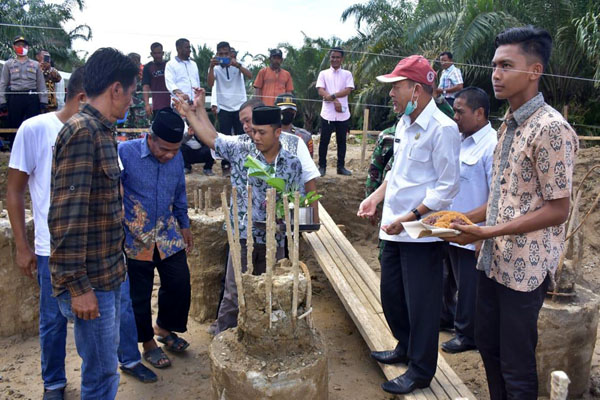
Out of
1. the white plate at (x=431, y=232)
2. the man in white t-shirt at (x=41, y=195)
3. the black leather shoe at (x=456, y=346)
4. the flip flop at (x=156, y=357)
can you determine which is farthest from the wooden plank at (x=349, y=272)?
the man in white t-shirt at (x=41, y=195)

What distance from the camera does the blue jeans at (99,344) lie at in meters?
2.21

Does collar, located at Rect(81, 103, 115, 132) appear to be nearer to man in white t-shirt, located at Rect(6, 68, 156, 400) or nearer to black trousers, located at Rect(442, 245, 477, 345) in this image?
man in white t-shirt, located at Rect(6, 68, 156, 400)

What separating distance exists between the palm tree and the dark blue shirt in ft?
42.4

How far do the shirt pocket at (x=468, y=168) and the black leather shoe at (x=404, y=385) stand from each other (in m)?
1.61

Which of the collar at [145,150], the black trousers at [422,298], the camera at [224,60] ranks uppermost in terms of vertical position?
the camera at [224,60]

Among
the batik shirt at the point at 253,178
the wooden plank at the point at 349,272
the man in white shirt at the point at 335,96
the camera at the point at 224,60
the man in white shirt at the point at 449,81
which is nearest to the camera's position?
the batik shirt at the point at 253,178

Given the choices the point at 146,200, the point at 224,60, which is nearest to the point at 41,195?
the point at 146,200

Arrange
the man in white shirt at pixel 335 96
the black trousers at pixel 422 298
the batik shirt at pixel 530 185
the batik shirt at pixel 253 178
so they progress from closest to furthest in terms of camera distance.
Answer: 1. the batik shirt at pixel 530 185
2. the black trousers at pixel 422 298
3. the batik shirt at pixel 253 178
4. the man in white shirt at pixel 335 96

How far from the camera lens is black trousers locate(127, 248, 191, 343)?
3553 millimetres

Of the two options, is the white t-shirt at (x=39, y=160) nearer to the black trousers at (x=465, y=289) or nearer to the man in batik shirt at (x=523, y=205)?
the man in batik shirt at (x=523, y=205)

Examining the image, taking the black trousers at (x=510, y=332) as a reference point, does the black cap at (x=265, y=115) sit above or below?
above

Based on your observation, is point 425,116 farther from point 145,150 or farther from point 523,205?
point 145,150

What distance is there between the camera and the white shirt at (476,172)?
3705 millimetres

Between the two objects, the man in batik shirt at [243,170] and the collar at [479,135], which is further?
the collar at [479,135]
